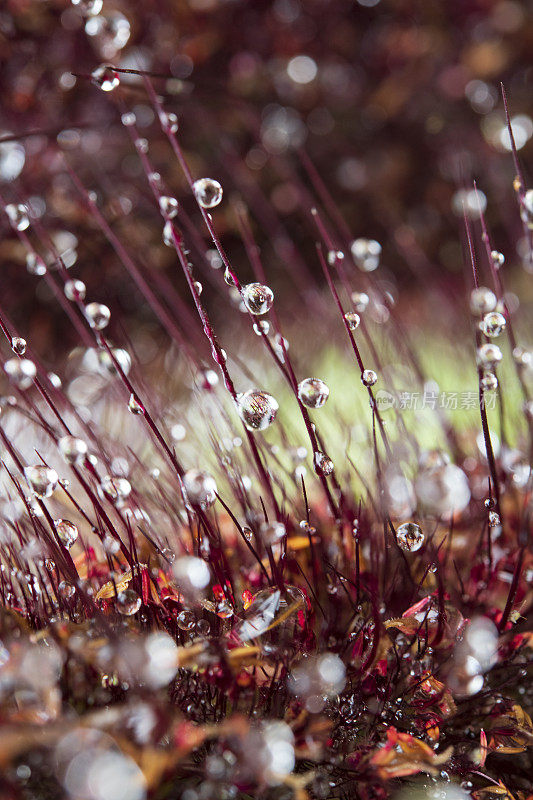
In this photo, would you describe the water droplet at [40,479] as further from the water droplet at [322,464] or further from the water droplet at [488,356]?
the water droplet at [488,356]

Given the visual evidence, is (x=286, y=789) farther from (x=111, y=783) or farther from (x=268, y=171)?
(x=268, y=171)

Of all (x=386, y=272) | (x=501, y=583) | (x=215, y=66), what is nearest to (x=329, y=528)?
(x=501, y=583)

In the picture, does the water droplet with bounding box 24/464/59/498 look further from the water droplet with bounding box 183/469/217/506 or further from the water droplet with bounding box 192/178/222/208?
the water droplet with bounding box 192/178/222/208

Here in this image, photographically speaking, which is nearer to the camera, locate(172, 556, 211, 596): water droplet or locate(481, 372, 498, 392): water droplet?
locate(172, 556, 211, 596): water droplet

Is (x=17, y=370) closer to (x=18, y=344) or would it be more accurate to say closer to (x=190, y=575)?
(x=18, y=344)

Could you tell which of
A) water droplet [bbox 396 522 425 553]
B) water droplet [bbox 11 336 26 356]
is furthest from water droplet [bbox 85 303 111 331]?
water droplet [bbox 396 522 425 553]

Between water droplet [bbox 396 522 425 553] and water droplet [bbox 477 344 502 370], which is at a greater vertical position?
water droplet [bbox 477 344 502 370]
